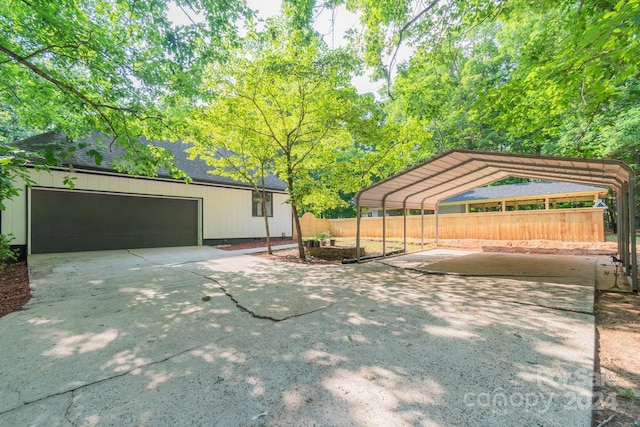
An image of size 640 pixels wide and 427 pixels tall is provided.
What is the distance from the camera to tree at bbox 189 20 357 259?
6422 mm

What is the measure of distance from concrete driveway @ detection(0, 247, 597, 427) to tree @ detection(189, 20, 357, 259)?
4.55 metres

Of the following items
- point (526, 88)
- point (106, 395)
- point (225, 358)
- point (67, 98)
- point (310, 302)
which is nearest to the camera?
point (106, 395)

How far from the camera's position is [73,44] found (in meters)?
5.11

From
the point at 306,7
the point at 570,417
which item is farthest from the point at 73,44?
the point at 570,417

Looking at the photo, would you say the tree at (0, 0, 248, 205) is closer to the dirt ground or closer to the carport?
the dirt ground

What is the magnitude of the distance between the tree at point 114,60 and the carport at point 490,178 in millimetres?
5253

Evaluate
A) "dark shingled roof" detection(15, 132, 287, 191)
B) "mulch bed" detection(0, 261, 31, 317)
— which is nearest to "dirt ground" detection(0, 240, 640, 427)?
"mulch bed" detection(0, 261, 31, 317)

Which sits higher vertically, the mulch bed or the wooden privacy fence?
the wooden privacy fence

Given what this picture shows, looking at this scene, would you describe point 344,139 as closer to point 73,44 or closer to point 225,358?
point 73,44

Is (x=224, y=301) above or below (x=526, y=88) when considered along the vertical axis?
below

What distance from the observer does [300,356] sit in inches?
91.8

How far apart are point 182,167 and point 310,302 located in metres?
10.3

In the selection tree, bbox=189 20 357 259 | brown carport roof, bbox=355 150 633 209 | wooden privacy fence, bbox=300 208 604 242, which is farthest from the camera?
wooden privacy fence, bbox=300 208 604 242

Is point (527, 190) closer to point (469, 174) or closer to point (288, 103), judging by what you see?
point (469, 174)
